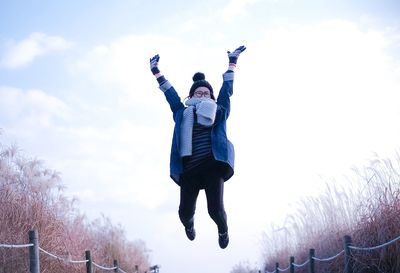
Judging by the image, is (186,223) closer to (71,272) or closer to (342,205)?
(71,272)

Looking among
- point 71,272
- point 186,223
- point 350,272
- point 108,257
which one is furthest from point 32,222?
point 108,257

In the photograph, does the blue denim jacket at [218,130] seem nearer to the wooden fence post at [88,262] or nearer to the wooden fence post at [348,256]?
the wooden fence post at [348,256]

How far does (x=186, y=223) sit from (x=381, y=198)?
2.51 m

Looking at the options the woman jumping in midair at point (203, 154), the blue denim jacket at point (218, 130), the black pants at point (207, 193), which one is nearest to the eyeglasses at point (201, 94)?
the woman jumping in midair at point (203, 154)

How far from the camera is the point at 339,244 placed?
24.4ft

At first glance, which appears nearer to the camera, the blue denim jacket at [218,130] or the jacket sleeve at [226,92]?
the blue denim jacket at [218,130]

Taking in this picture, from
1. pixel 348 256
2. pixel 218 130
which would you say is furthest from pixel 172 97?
pixel 348 256

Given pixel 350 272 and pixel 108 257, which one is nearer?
pixel 350 272

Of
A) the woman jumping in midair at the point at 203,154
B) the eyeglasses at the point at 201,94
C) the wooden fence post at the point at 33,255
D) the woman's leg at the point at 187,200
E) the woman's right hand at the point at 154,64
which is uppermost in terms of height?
the woman's right hand at the point at 154,64

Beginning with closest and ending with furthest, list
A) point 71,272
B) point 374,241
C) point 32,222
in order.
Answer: point 374,241
point 32,222
point 71,272

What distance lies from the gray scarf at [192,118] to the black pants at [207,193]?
0.24 meters

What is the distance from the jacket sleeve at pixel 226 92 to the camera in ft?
15.2

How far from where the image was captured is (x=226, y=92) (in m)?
4.67

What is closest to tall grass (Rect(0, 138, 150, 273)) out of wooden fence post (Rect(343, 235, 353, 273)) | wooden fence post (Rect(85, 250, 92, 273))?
wooden fence post (Rect(85, 250, 92, 273))
